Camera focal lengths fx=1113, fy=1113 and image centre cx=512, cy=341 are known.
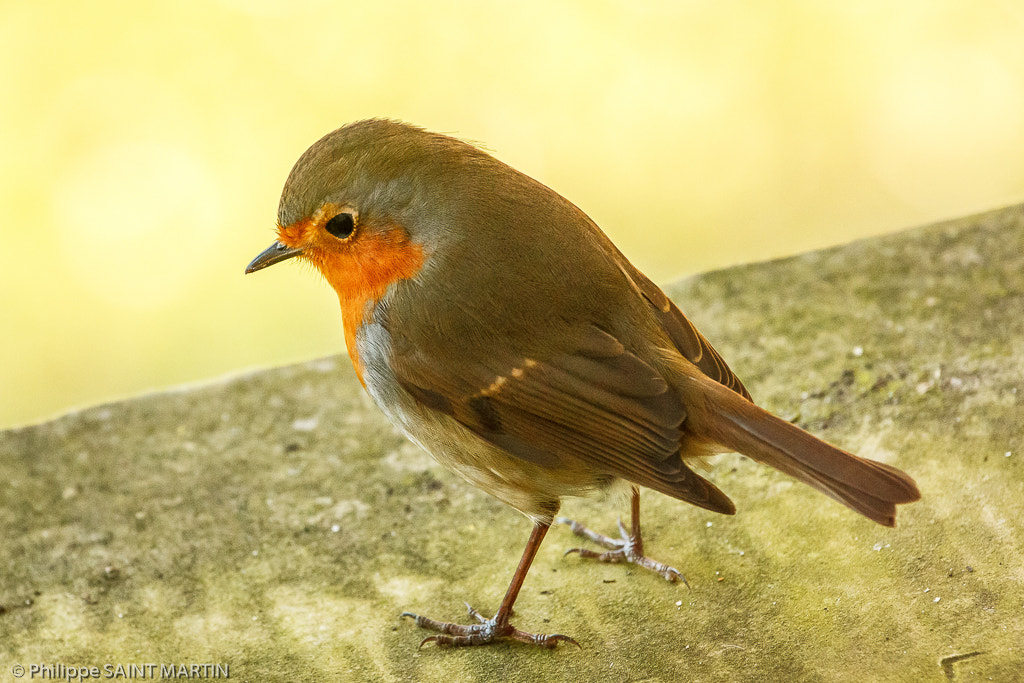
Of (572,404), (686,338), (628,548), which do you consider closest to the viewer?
(572,404)

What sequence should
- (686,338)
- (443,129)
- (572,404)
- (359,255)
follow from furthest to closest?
(443,129) < (686,338) < (359,255) < (572,404)

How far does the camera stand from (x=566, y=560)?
2.95 m

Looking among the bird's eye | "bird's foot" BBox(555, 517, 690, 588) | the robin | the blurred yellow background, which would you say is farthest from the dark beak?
the blurred yellow background

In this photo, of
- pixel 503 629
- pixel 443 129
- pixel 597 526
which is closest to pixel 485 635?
pixel 503 629

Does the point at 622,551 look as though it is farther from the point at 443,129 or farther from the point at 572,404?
the point at 443,129

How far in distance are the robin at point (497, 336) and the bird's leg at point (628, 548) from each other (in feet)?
0.91

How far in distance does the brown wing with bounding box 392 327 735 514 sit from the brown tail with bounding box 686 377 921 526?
68 millimetres

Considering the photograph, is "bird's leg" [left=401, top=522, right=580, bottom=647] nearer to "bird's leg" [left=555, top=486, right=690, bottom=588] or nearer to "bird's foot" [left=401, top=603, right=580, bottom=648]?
"bird's foot" [left=401, top=603, right=580, bottom=648]

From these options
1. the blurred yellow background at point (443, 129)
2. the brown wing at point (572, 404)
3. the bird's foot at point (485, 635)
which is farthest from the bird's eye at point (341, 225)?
the blurred yellow background at point (443, 129)

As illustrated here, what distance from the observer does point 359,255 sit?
2.60 m

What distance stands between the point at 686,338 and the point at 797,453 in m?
0.50

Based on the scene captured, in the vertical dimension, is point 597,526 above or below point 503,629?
above

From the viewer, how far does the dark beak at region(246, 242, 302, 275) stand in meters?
2.64

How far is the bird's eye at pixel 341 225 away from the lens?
2.56 m
